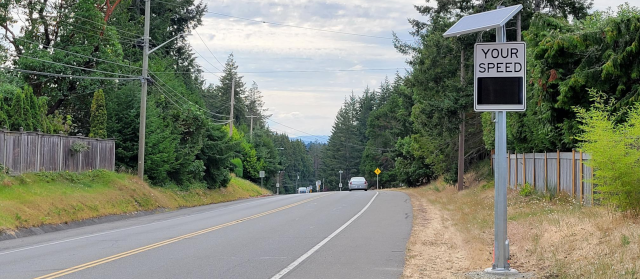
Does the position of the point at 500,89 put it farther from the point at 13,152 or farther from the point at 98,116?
the point at 98,116

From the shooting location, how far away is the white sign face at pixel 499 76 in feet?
30.7

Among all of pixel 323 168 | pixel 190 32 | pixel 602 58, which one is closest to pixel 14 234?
pixel 602 58

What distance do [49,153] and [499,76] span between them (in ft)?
70.8

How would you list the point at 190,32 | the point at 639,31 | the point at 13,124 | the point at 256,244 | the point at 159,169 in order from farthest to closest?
the point at 190,32
the point at 159,169
the point at 13,124
the point at 639,31
the point at 256,244

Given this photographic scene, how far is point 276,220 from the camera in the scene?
69.8ft

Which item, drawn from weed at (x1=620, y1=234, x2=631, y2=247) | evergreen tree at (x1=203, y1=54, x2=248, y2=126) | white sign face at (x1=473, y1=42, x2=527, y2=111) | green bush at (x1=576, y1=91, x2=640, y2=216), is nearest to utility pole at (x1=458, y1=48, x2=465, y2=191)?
green bush at (x1=576, y1=91, x2=640, y2=216)

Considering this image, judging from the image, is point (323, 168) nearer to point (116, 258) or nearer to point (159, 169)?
point (159, 169)

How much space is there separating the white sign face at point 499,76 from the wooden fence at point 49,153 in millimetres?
19120

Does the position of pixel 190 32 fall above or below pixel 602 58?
above

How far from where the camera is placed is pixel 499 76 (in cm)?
945

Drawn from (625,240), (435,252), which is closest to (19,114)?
(435,252)

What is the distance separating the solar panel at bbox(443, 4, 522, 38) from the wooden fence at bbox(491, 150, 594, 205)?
5394mm

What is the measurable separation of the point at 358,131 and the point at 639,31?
113773 mm

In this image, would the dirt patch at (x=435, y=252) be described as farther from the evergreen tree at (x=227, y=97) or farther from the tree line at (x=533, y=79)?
the evergreen tree at (x=227, y=97)
